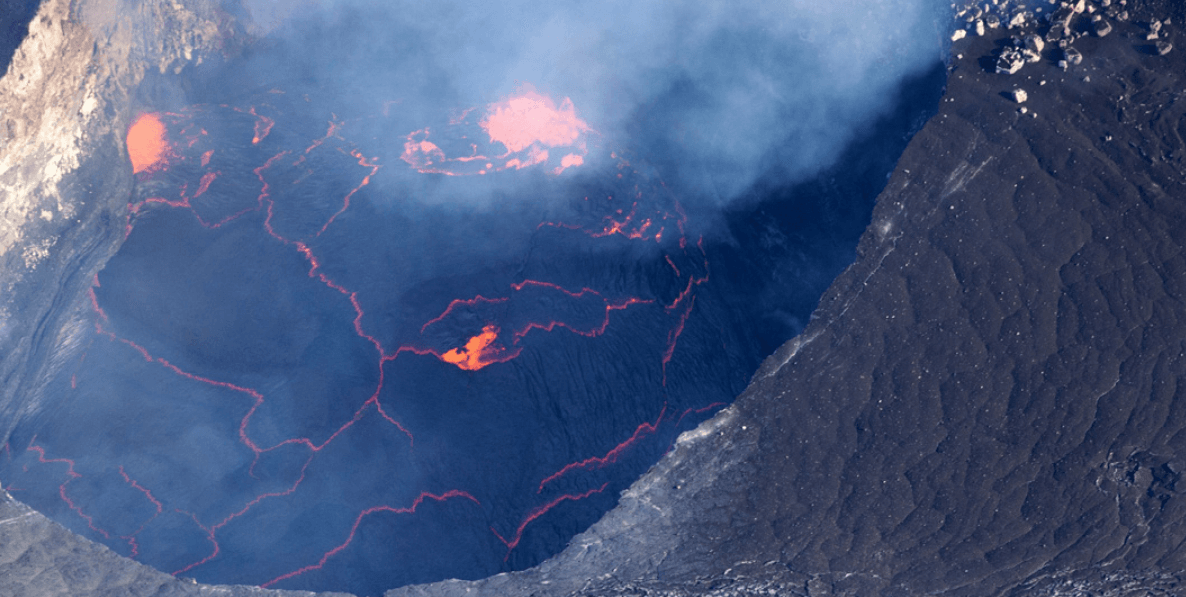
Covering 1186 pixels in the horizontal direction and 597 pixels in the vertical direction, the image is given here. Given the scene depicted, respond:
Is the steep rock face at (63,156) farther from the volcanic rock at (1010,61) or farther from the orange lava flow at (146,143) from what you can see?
the volcanic rock at (1010,61)

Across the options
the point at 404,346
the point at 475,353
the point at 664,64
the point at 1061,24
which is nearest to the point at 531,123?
the point at 664,64

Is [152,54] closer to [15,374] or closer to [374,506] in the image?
[15,374]

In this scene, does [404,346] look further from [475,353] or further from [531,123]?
[531,123]

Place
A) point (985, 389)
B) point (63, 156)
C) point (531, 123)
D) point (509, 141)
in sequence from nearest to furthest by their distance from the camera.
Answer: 1. point (985, 389)
2. point (63, 156)
3. point (509, 141)
4. point (531, 123)

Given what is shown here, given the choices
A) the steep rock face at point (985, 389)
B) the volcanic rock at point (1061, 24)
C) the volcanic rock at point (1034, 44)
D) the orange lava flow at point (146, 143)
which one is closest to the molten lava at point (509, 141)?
the orange lava flow at point (146, 143)

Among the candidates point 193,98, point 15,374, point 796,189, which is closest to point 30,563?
point 15,374

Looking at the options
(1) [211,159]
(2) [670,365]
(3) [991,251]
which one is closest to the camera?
(3) [991,251]
